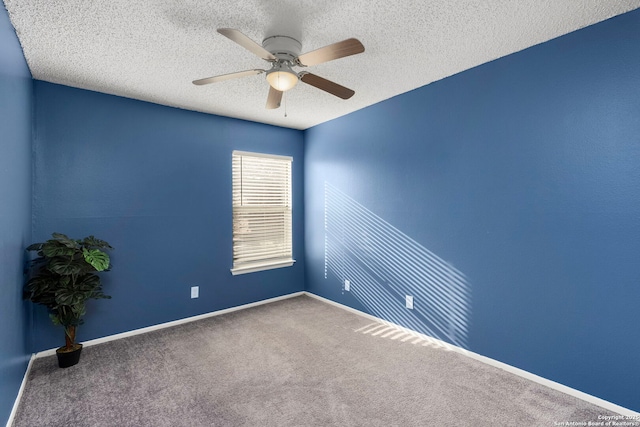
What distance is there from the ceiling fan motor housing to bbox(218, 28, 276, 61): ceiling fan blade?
98 mm

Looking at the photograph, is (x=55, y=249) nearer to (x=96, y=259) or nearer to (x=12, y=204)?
(x=96, y=259)

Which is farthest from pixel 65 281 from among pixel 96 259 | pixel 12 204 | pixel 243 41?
pixel 243 41

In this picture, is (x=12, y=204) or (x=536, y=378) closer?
(x=12, y=204)

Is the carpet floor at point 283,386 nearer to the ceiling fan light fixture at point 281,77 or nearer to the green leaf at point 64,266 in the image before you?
the green leaf at point 64,266

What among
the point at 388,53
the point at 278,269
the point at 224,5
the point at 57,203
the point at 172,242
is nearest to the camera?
the point at 224,5

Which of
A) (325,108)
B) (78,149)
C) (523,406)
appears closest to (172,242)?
(78,149)

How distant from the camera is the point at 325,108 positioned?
11.6 ft

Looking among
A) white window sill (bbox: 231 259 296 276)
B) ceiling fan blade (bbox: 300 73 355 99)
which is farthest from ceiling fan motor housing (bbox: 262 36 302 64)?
white window sill (bbox: 231 259 296 276)

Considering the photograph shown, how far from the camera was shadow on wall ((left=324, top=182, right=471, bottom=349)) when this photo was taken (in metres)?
2.75

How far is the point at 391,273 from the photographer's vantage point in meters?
3.29

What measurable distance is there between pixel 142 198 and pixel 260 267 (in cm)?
161

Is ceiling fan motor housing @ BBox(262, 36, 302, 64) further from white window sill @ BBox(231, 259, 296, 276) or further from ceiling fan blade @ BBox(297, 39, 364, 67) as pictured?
white window sill @ BBox(231, 259, 296, 276)

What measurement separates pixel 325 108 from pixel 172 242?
2.30 metres

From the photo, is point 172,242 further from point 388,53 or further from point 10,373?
point 388,53
